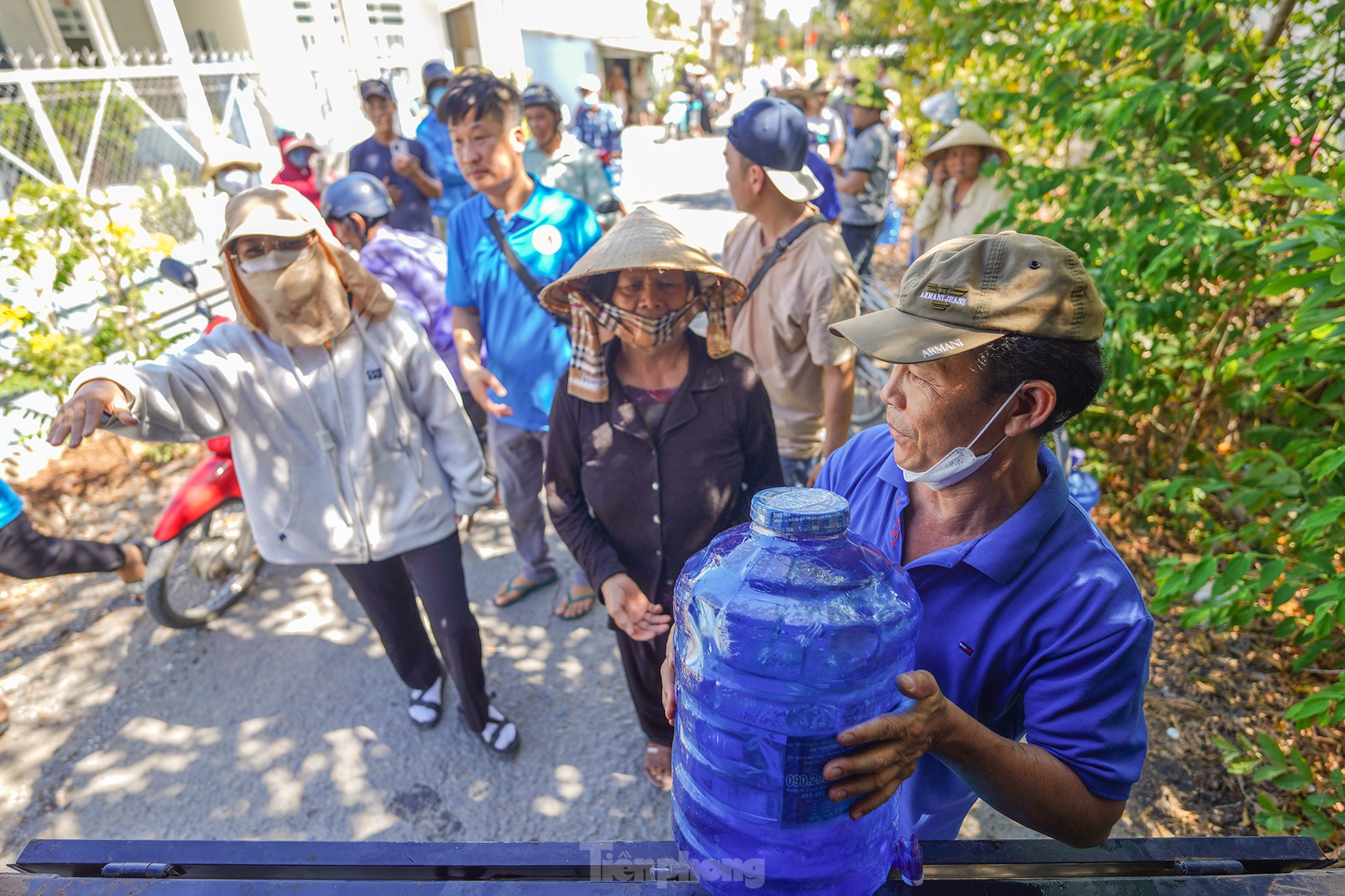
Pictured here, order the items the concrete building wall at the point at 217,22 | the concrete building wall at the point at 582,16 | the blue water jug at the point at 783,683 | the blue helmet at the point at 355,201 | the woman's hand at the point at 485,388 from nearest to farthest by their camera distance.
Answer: the blue water jug at the point at 783,683 < the woman's hand at the point at 485,388 < the blue helmet at the point at 355,201 < the concrete building wall at the point at 217,22 < the concrete building wall at the point at 582,16

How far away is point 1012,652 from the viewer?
135cm

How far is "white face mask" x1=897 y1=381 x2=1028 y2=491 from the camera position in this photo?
139 cm

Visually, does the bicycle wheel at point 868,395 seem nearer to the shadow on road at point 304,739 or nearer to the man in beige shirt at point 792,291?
the man in beige shirt at point 792,291

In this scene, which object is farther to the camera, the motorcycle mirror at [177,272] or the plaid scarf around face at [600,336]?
the motorcycle mirror at [177,272]

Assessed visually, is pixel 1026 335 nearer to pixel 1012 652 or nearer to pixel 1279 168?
pixel 1012 652

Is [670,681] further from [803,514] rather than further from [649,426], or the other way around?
[649,426]

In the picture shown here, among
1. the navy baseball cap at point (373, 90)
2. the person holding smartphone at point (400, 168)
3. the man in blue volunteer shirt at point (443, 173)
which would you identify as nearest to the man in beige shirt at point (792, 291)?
the person holding smartphone at point (400, 168)

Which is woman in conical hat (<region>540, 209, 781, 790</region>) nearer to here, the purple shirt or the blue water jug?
the blue water jug

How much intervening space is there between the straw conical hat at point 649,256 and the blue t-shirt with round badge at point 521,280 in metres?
0.96

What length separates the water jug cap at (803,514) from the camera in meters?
1.23

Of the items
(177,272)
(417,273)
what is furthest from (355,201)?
(177,272)

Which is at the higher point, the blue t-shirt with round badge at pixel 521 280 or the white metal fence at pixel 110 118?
the white metal fence at pixel 110 118

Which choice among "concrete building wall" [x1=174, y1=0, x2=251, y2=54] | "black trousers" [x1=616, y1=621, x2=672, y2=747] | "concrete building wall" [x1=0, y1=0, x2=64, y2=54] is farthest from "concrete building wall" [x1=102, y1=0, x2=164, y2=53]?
"black trousers" [x1=616, y1=621, x2=672, y2=747]

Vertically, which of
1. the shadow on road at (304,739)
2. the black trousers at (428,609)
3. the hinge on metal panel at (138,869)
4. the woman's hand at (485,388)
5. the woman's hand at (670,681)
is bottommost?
the shadow on road at (304,739)
